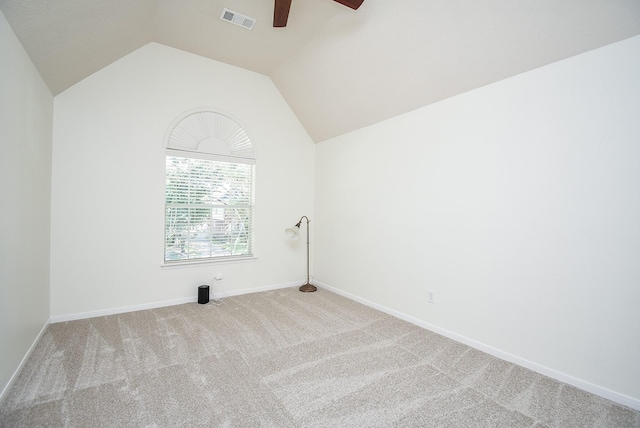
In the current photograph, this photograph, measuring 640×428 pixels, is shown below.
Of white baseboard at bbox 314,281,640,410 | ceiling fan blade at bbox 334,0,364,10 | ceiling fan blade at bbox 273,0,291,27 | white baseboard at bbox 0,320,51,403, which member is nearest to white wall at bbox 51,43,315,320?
white baseboard at bbox 0,320,51,403

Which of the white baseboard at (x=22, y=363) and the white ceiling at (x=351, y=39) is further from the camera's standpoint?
the white ceiling at (x=351, y=39)

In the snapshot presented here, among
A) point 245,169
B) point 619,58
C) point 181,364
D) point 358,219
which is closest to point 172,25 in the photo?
point 245,169

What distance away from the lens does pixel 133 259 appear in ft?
11.0

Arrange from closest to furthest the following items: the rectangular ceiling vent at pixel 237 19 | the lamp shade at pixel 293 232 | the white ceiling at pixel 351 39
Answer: the white ceiling at pixel 351 39 → the rectangular ceiling vent at pixel 237 19 → the lamp shade at pixel 293 232

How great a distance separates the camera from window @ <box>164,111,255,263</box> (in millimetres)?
3625

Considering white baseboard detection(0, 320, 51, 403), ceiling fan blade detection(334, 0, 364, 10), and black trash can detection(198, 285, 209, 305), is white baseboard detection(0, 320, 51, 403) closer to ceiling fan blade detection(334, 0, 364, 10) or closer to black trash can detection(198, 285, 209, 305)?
black trash can detection(198, 285, 209, 305)

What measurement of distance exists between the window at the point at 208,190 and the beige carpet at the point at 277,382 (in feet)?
3.64

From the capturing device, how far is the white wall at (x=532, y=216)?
1834 millimetres

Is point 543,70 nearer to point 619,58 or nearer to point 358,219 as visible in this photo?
point 619,58

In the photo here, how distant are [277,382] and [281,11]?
3.04 metres

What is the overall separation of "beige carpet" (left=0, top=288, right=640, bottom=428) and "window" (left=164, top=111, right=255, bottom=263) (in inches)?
43.7

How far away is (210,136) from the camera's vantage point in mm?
3836

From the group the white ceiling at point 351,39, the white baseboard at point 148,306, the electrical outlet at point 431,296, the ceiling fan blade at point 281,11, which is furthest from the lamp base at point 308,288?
the ceiling fan blade at point 281,11

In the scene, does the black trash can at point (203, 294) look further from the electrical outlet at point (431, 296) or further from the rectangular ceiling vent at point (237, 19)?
the rectangular ceiling vent at point (237, 19)
